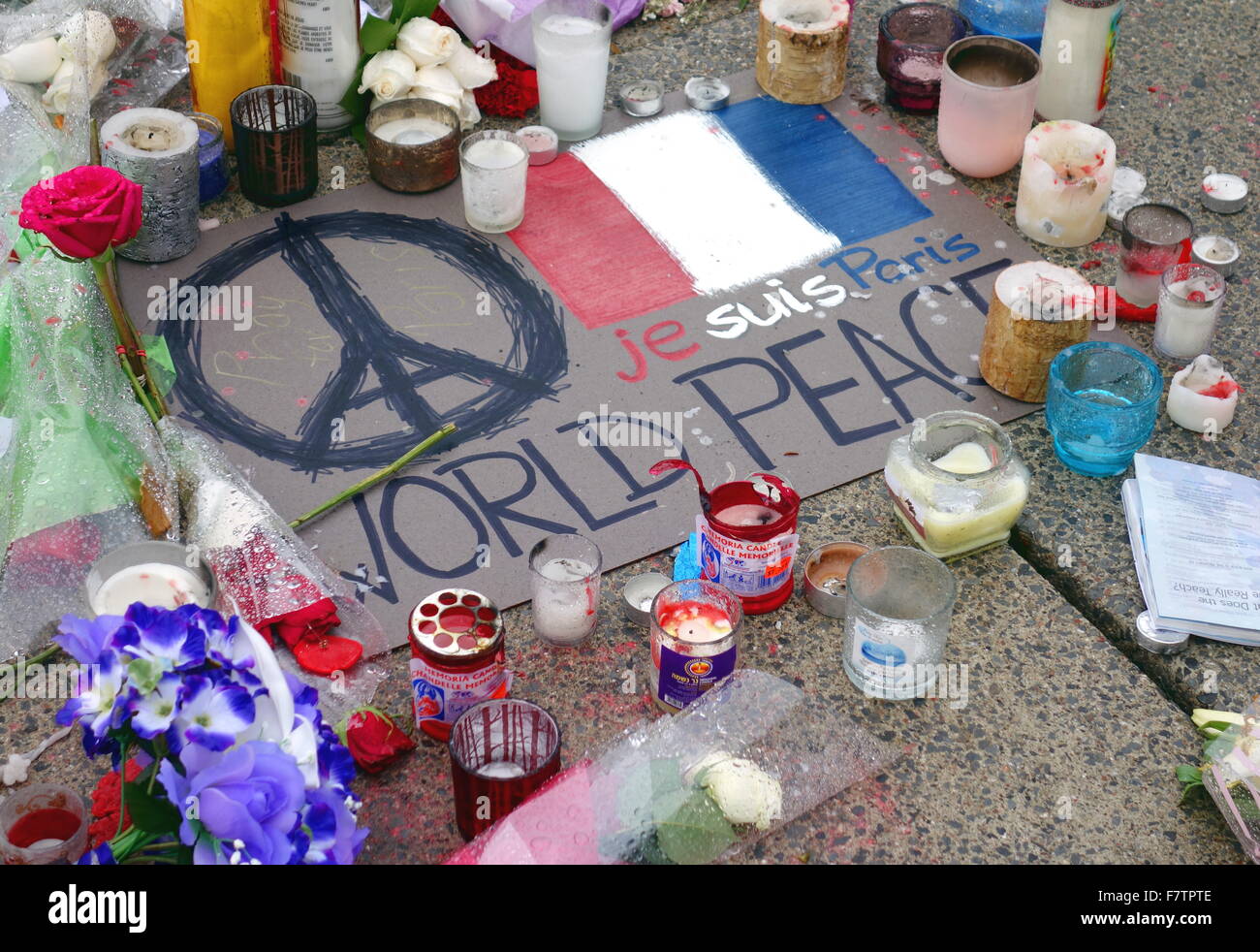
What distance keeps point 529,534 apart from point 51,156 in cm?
95

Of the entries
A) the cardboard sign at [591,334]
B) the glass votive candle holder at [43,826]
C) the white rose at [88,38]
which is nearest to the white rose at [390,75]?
the cardboard sign at [591,334]

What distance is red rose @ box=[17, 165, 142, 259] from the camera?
5.91 ft

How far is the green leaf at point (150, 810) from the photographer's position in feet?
4.04

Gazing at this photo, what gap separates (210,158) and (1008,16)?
142 centimetres

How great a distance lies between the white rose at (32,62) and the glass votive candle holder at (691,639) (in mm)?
1373

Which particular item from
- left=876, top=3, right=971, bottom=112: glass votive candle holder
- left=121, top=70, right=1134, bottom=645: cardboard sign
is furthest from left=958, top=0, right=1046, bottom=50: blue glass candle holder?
left=121, top=70, right=1134, bottom=645: cardboard sign

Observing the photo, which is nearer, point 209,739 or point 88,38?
point 209,739

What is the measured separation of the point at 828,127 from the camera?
8.32ft

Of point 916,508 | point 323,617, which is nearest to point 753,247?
point 916,508

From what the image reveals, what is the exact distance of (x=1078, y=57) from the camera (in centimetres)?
242

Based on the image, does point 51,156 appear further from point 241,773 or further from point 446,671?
point 241,773

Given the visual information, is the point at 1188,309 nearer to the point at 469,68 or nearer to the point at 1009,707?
the point at 1009,707

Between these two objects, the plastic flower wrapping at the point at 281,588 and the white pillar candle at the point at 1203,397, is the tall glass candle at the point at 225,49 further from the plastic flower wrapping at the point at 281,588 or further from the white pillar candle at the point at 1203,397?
the white pillar candle at the point at 1203,397

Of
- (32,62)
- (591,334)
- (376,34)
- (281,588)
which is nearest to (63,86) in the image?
(32,62)
